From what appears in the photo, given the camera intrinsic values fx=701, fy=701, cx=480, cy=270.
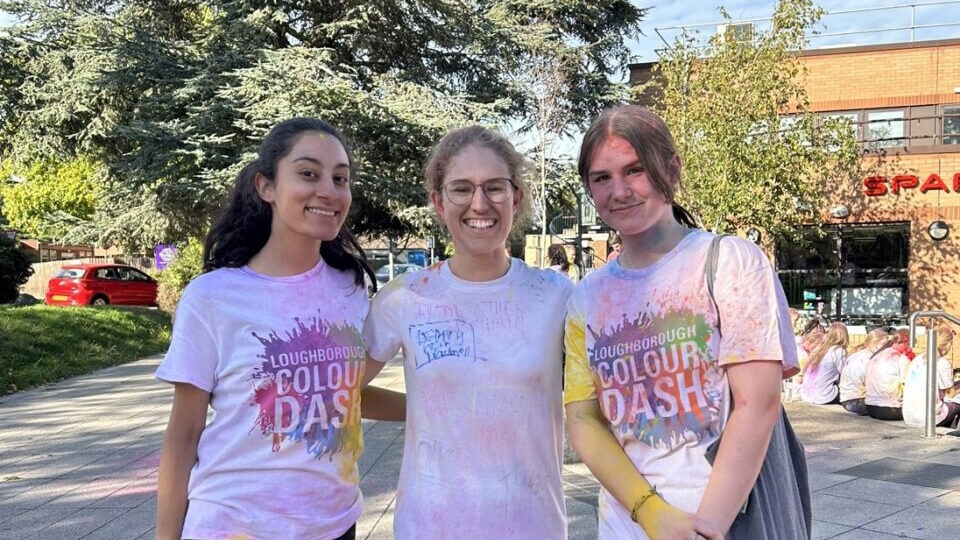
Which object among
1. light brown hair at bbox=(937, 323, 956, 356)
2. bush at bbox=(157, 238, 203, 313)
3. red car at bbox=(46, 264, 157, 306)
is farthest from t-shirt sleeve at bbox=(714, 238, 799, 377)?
red car at bbox=(46, 264, 157, 306)

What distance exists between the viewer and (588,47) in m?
16.9

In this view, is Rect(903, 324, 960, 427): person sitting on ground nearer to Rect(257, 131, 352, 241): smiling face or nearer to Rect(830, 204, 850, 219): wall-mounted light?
Rect(830, 204, 850, 219): wall-mounted light

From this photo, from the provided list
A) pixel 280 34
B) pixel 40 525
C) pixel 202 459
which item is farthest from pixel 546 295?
pixel 280 34

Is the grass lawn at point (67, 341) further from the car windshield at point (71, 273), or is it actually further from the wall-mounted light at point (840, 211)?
the wall-mounted light at point (840, 211)

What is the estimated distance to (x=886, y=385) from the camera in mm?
8125

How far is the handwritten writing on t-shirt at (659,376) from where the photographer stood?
1.57 metres

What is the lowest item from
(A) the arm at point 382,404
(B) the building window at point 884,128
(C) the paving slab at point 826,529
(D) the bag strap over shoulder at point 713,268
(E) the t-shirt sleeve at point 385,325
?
(C) the paving slab at point 826,529

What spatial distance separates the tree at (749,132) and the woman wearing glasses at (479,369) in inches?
391

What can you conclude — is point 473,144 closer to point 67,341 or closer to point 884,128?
point 67,341

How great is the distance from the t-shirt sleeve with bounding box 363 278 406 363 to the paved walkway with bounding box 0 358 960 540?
248 centimetres

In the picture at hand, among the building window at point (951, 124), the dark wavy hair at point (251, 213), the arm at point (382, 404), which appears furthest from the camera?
the building window at point (951, 124)

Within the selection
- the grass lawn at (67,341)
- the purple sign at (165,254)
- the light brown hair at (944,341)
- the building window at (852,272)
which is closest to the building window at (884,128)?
the building window at (852,272)

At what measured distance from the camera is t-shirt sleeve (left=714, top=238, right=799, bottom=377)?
150 cm

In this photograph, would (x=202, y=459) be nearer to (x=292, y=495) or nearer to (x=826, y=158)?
(x=292, y=495)
